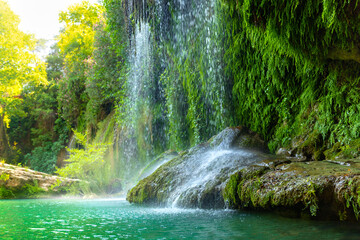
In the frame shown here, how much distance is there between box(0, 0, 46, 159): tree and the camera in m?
16.0

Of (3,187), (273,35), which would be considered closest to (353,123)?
(273,35)

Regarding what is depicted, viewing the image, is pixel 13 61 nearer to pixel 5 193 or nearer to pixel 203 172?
pixel 5 193

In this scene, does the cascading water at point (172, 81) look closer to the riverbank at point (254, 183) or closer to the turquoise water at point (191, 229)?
the riverbank at point (254, 183)

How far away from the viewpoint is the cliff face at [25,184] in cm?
891

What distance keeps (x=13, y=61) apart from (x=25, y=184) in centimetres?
979

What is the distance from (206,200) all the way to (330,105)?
252 cm

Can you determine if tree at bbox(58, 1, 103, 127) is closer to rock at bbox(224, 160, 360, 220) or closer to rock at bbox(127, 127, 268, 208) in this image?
rock at bbox(127, 127, 268, 208)

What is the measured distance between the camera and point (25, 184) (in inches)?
363

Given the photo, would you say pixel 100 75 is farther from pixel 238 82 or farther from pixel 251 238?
pixel 251 238

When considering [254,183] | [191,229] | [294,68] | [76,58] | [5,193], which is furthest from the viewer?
[76,58]

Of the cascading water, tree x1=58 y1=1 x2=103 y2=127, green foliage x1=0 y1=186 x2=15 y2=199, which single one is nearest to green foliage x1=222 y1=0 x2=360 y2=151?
the cascading water

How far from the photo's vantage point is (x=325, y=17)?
11.8ft

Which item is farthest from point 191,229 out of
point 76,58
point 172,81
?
point 76,58

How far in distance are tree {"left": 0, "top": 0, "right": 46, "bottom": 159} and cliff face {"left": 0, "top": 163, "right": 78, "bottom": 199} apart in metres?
8.47
